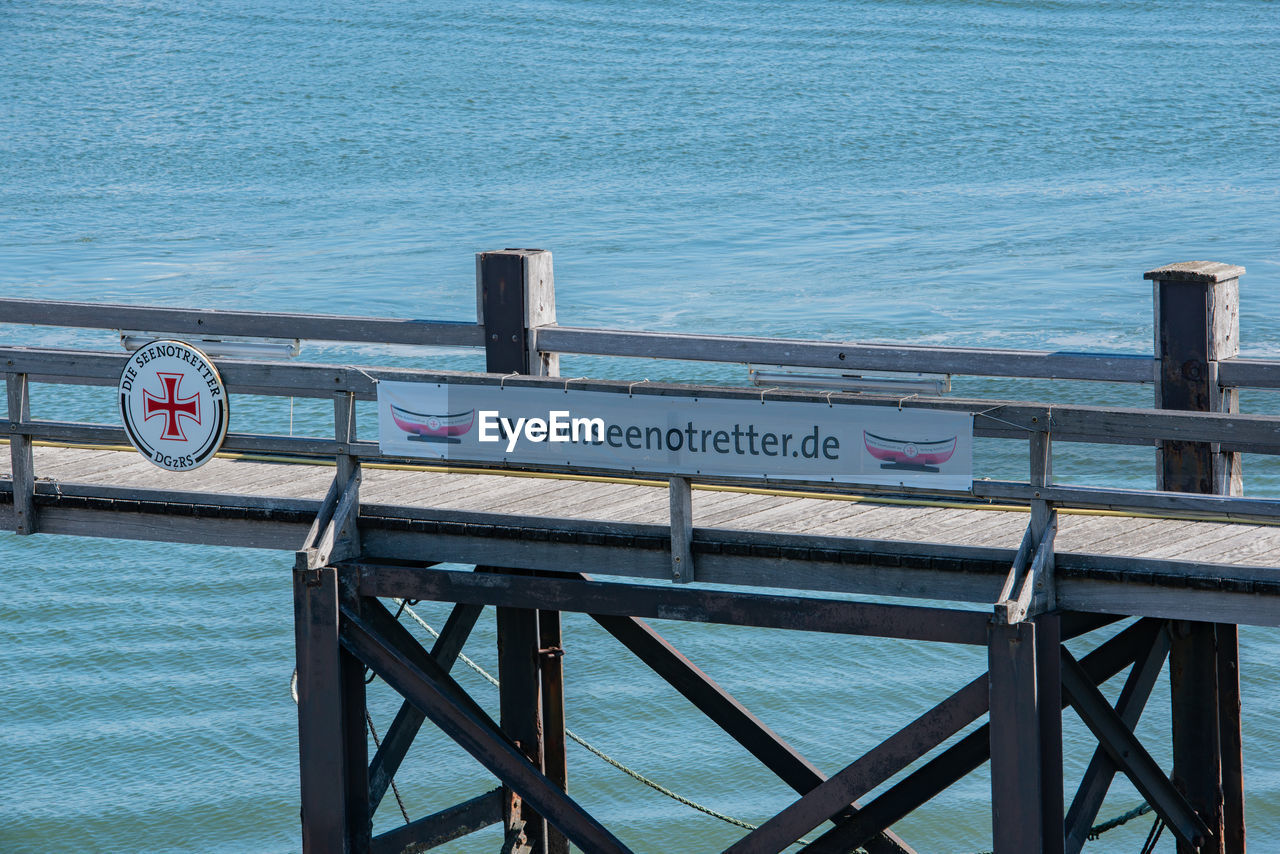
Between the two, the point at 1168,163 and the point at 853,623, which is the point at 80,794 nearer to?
the point at 853,623

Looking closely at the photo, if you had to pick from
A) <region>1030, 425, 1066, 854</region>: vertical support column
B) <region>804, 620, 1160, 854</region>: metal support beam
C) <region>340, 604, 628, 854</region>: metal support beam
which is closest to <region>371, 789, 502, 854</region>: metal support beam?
<region>340, 604, 628, 854</region>: metal support beam

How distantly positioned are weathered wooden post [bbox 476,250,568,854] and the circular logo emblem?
124cm

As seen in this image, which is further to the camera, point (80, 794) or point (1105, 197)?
point (1105, 197)

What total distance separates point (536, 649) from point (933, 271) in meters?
23.9

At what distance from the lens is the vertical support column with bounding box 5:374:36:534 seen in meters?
7.25

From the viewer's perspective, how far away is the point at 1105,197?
38594 millimetres

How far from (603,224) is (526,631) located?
2950 centimetres

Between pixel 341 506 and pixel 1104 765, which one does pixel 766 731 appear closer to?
pixel 1104 765

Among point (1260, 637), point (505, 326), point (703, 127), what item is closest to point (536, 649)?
point (505, 326)

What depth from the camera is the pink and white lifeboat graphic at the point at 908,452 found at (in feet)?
19.6

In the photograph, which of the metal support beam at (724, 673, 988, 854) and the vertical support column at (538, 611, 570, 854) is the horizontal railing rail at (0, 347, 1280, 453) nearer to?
the metal support beam at (724, 673, 988, 854)

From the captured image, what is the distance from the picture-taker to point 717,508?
6895 millimetres

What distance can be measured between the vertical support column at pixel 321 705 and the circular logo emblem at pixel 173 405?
0.81 m

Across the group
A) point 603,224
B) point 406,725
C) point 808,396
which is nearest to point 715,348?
point 808,396
